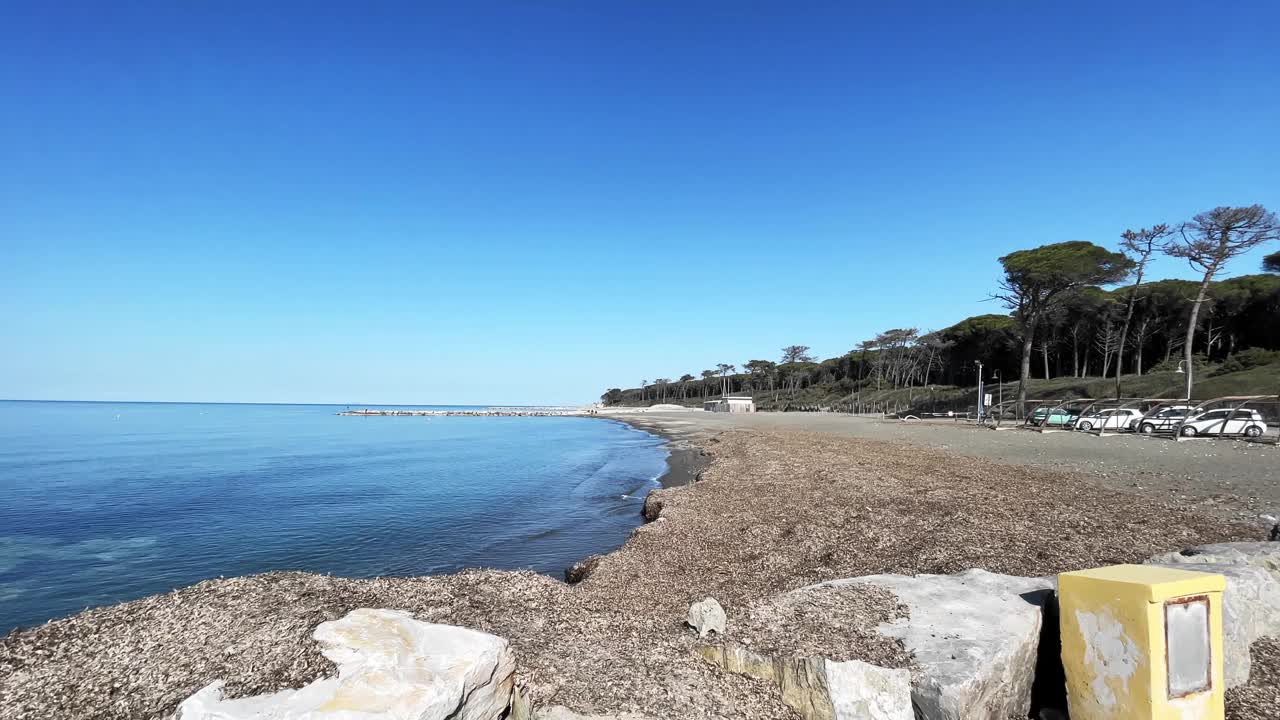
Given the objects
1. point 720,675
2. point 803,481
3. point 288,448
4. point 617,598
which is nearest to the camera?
point 720,675

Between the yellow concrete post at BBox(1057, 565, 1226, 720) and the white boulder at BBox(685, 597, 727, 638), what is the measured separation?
117 inches

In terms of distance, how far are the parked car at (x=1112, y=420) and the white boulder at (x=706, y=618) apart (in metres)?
34.6

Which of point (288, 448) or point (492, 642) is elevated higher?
point (492, 642)

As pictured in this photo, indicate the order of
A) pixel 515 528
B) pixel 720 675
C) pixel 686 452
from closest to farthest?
pixel 720 675 < pixel 515 528 < pixel 686 452

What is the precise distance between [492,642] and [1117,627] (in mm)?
4584

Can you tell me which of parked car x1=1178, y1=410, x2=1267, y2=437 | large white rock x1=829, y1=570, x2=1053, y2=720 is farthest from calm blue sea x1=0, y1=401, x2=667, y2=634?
parked car x1=1178, y1=410, x2=1267, y2=437

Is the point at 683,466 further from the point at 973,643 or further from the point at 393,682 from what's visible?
the point at 393,682

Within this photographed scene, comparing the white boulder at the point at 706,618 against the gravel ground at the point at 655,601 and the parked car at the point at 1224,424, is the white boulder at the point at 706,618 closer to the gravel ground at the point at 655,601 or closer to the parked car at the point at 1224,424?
the gravel ground at the point at 655,601

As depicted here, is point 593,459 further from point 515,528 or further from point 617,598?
point 617,598

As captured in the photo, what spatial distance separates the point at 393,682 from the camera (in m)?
3.93

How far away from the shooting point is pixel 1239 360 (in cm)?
5134

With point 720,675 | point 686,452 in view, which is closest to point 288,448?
point 686,452

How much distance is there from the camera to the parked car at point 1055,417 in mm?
Result: 36688

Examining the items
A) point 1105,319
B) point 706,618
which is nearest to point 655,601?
point 706,618
